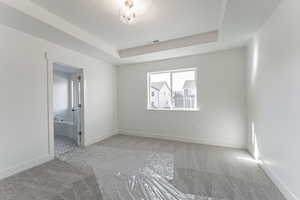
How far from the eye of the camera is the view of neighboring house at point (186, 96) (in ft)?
13.2

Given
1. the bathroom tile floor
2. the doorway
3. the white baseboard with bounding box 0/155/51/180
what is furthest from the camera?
the doorway

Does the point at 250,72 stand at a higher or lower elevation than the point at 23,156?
higher

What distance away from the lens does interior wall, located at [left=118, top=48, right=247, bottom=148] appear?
3.46 m

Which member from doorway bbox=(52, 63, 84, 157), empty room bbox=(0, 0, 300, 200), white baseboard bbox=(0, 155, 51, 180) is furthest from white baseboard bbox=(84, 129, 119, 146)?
white baseboard bbox=(0, 155, 51, 180)

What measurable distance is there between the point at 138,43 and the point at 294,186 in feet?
12.2

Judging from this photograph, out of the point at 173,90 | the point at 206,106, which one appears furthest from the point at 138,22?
the point at 206,106

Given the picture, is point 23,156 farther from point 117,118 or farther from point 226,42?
point 226,42

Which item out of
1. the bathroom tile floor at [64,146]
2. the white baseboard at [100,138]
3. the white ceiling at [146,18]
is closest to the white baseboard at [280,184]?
the white ceiling at [146,18]

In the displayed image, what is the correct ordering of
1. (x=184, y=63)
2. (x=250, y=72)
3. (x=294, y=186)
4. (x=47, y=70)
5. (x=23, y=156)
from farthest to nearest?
(x=184, y=63), (x=250, y=72), (x=47, y=70), (x=23, y=156), (x=294, y=186)

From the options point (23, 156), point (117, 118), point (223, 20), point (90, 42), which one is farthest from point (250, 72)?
point (23, 156)

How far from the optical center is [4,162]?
220cm

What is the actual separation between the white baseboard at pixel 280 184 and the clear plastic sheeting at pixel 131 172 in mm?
960

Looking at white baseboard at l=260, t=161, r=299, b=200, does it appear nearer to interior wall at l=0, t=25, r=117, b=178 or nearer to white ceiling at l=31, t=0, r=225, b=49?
white ceiling at l=31, t=0, r=225, b=49

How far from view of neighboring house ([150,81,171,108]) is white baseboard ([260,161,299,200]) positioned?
2668 mm
